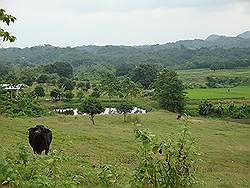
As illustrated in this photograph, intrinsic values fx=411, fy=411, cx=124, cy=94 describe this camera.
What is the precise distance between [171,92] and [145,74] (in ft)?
109

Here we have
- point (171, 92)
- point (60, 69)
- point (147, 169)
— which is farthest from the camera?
point (60, 69)

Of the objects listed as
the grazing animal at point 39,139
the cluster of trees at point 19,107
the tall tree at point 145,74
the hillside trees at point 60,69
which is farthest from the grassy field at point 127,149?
the hillside trees at point 60,69

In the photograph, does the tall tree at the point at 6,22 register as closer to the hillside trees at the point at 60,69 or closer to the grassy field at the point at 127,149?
the grassy field at the point at 127,149

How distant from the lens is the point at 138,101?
7431 centimetres

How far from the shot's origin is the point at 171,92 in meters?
63.4

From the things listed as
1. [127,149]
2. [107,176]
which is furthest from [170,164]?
[127,149]

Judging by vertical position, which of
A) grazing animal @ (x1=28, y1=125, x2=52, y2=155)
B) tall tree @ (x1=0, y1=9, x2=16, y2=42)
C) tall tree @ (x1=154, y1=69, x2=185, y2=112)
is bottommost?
tall tree @ (x1=154, y1=69, x2=185, y2=112)

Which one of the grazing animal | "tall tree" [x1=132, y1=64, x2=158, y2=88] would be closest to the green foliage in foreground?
the grazing animal

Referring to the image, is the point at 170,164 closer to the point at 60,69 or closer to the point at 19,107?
the point at 19,107

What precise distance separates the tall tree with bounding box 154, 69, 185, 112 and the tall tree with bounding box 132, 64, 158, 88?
97.1 feet

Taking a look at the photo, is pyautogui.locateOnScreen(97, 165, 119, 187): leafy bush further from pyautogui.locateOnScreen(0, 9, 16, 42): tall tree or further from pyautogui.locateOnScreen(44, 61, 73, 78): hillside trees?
pyautogui.locateOnScreen(44, 61, 73, 78): hillside trees

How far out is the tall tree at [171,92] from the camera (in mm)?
63062

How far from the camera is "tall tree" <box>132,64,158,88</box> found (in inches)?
3772

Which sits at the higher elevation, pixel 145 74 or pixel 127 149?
pixel 127 149
